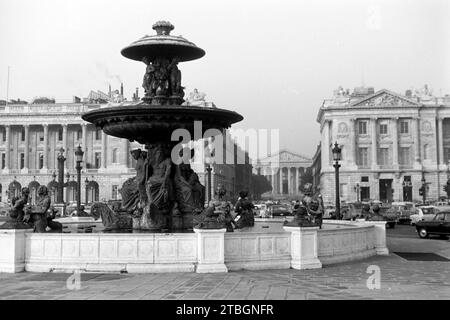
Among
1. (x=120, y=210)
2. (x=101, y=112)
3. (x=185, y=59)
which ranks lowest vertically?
(x=120, y=210)

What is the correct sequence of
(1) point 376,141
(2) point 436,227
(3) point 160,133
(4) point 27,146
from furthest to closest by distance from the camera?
(4) point 27,146
(1) point 376,141
(2) point 436,227
(3) point 160,133

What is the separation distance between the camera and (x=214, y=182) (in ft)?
267

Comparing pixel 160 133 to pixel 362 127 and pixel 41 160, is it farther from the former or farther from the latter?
pixel 41 160

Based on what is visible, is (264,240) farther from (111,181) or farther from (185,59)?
(111,181)

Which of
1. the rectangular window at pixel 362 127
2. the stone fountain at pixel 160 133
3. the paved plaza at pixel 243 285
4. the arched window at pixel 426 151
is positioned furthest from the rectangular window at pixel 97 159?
the paved plaza at pixel 243 285

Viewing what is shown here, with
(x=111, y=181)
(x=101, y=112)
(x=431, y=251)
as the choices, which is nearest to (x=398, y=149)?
(x=111, y=181)

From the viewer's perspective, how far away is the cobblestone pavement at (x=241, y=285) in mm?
8656

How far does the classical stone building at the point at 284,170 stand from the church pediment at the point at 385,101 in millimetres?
60428

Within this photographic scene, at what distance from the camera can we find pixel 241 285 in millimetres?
9492

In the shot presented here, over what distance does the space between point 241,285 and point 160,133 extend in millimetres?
5781

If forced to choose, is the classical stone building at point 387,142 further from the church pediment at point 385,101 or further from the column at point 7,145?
the column at point 7,145

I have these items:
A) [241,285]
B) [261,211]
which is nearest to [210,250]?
[241,285]

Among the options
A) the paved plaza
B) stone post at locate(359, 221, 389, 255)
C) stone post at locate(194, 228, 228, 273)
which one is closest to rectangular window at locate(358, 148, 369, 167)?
stone post at locate(359, 221, 389, 255)

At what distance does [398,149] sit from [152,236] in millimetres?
86800
